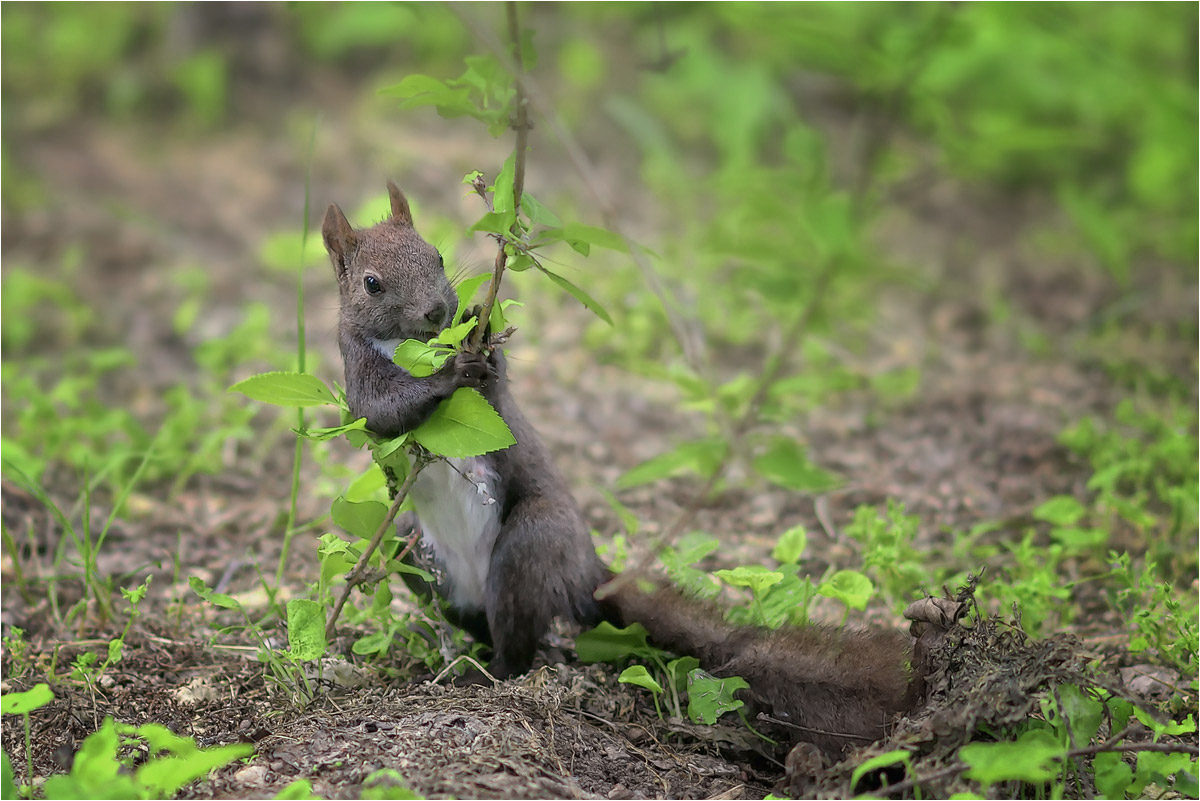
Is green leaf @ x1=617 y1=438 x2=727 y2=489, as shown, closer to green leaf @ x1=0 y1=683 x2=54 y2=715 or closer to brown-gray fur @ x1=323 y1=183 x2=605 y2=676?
brown-gray fur @ x1=323 y1=183 x2=605 y2=676

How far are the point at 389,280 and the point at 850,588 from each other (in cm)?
154

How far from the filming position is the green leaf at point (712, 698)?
→ 2750 millimetres

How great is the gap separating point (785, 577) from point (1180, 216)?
5.36m

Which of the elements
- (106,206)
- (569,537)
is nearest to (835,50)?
(569,537)

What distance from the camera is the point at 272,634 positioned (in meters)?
3.24

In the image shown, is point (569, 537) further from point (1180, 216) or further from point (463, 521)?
point (1180, 216)

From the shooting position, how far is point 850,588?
3004 mm

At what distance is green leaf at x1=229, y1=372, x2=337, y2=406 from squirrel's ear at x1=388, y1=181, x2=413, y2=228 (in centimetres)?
76

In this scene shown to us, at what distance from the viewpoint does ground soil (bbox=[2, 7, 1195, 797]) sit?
2.64 metres

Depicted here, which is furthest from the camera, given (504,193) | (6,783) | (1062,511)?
(1062,511)

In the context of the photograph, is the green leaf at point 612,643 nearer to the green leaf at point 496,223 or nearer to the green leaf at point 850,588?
the green leaf at point 850,588

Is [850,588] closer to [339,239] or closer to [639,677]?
[639,677]

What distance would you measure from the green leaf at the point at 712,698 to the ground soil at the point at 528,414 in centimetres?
10

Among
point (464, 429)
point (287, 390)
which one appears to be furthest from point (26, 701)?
point (464, 429)
